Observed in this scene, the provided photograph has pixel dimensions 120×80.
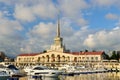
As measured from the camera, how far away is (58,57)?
457ft

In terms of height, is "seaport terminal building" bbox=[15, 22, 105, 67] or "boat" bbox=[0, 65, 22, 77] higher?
"seaport terminal building" bbox=[15, 22, 105, 67]

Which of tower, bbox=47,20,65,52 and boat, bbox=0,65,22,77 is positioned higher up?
tower, bbox=47,20,65,52

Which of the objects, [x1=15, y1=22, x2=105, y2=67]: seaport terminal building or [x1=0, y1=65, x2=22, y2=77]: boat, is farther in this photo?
[x1=15, y1=22, x2=105, y2=67]: seaport terminal building

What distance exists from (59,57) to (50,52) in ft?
17.0

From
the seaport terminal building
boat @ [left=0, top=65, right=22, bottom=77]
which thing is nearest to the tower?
the seaport terminal building

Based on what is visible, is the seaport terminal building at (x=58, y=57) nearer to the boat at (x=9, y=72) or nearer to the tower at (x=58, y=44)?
the tower at (x=58, y=44)

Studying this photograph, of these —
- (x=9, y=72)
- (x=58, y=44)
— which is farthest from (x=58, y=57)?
(x=9, y=72)

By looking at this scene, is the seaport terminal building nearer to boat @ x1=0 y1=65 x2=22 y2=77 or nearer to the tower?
the tower

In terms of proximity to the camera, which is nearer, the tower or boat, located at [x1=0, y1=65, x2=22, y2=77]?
boat, located at [x1=0, y1=65, x2=22, y2=77]

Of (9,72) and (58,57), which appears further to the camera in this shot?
(58,57)

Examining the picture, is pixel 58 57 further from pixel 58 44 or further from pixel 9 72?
pixel 9 72

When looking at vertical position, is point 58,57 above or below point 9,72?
above

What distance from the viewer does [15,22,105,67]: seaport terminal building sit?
13175cm

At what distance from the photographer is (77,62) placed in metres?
130
